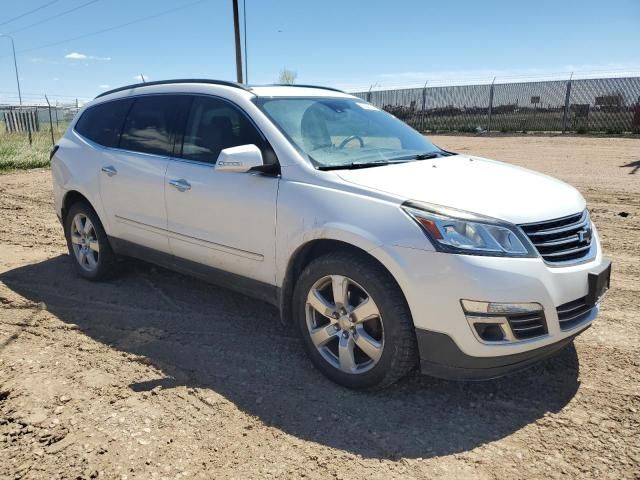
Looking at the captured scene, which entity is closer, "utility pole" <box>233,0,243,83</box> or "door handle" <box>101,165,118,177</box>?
"door handle" <box>101,165,118,177</box>

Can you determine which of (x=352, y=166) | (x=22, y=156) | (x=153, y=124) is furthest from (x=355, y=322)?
(x=22, y=156)

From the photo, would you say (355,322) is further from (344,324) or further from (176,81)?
(176,81)

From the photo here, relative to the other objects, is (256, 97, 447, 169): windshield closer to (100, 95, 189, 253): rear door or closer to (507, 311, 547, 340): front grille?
(100, 95, 189, 253): rear door

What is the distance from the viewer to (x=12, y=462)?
2.56m

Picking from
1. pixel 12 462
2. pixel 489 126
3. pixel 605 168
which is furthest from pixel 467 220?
pixel 489 126

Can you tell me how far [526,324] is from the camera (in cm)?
268

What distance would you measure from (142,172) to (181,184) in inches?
21.9

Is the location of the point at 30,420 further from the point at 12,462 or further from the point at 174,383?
the point at 174,383

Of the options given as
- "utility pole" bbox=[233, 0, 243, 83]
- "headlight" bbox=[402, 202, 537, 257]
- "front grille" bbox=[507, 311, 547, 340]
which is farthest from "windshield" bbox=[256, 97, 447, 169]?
"utility pole" bbox=[233, 0, 243, 83]

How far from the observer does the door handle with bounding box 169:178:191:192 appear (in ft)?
12.6

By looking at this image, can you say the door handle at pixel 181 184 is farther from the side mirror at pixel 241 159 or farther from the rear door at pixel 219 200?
the side mirror at pixel 241 159

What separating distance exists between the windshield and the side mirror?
1.00ft

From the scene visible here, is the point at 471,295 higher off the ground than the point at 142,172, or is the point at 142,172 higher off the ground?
the point at 142,172

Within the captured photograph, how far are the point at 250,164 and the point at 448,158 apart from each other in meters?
1.50
